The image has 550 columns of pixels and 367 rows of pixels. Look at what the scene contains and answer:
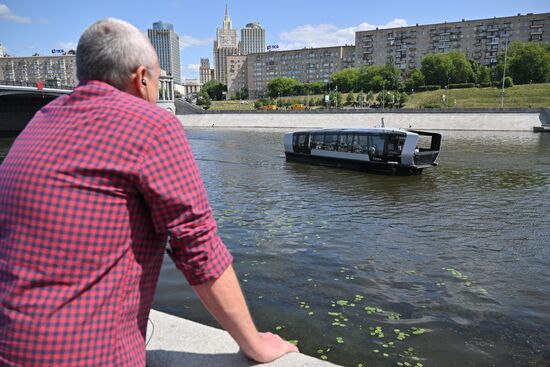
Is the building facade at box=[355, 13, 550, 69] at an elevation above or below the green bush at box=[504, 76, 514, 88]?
above

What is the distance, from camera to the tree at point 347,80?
146 meters

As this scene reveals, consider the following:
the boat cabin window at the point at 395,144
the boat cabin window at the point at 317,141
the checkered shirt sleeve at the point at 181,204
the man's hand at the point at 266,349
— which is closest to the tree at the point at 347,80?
the boat cabin window at the point at 317,141

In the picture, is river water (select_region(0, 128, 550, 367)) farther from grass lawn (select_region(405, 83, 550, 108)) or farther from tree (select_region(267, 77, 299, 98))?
tree (select_region(267, 77, 299, 98))

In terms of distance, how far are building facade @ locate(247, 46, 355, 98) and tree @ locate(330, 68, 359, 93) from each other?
2688 cm

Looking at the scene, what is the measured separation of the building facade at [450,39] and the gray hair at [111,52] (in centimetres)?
15551

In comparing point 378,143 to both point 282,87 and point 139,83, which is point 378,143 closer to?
point 139,83

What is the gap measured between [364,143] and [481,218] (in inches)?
503

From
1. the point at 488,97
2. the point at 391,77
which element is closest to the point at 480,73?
the point at 391,77

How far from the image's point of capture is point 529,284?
9.79 meters

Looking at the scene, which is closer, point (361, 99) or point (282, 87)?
point (361, 99)

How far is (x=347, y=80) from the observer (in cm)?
14738

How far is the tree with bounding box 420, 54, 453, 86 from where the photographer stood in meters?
127

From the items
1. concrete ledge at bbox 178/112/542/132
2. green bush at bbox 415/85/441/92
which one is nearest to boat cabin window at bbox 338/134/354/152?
concrete ledge at bbox 178/112/542/132

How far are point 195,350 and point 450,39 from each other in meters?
162
